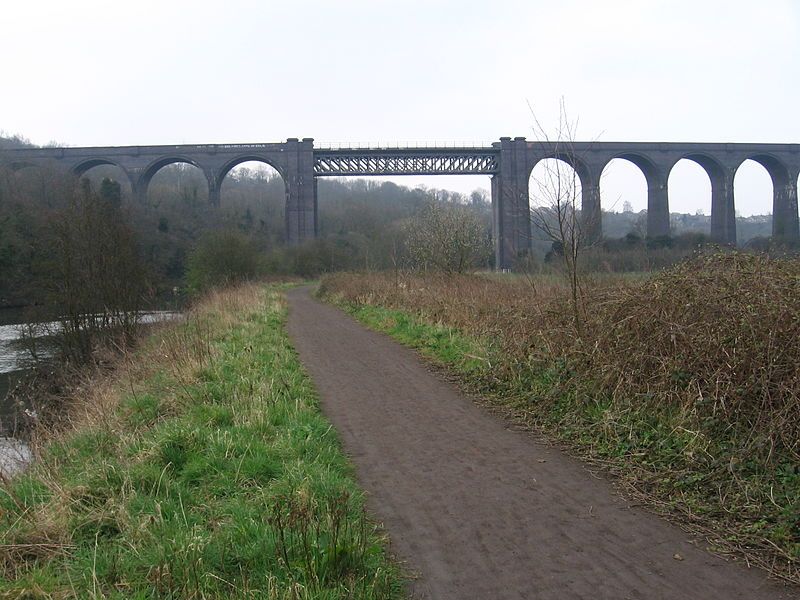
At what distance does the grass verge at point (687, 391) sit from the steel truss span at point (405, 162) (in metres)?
46.5

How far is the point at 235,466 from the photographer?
443cm

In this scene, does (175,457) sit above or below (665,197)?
below

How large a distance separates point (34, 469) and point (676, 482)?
4.81m

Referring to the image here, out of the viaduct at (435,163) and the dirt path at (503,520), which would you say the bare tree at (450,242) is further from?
the viaduct at (435,163)

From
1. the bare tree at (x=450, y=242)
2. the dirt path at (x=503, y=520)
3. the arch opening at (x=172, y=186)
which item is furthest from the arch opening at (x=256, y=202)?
the dirt path at (x=503, y=520)

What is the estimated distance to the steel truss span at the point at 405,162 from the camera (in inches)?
2084

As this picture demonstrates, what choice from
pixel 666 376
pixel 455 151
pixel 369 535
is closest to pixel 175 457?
pixel 369 535

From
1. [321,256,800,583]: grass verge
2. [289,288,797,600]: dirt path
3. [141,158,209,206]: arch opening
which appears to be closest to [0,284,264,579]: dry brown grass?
[289,288,797,600]: dirt path

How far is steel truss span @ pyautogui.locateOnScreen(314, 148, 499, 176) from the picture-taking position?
52.9 m

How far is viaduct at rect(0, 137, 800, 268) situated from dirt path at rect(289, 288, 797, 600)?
4430 cm

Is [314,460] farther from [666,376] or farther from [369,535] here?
[666,376]

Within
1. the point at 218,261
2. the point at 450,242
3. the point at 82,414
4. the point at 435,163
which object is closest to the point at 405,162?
the point at 435,163

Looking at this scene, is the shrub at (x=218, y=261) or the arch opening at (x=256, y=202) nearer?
the shrub at (x=218, y=261)

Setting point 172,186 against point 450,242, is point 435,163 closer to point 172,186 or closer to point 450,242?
point 450,242
